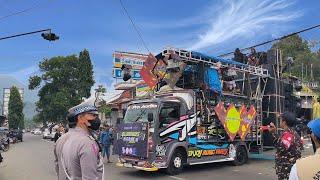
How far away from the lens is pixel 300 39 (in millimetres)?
76688

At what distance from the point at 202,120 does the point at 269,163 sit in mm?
3940

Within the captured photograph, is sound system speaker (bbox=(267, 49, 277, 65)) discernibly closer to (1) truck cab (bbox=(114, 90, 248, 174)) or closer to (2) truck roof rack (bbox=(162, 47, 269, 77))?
(2) truck roof rack (bbox=(162, 47, 269, 77))

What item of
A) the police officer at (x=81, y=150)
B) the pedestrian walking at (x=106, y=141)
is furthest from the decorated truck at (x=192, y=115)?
the police officer at (x=81, y=150)

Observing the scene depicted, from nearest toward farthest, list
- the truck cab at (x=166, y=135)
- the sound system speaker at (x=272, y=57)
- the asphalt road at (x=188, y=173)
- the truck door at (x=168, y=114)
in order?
the truck cab at (x=166, y=135) → the asphalt road at (x=188, y=173) → the truck door at (x=168, y=114) → the sound system speaker at (x=272, y=57)

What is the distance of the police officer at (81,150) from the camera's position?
160 inches

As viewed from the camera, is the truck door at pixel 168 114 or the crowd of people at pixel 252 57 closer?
the truck door at pixel 168 114

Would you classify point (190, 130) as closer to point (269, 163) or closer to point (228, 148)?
point (228, 148)

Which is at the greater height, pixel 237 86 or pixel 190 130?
pixel 237 86

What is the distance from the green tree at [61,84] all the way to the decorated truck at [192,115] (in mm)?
56918

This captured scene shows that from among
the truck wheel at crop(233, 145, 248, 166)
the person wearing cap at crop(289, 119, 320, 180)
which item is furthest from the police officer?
the truck wheel at crop(233, 145, 248, 166)

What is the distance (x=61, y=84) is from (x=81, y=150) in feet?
243

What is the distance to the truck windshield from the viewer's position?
15.5m

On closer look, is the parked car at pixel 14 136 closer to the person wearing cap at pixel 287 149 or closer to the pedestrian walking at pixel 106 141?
the pedestrian walking at pixel 106 141

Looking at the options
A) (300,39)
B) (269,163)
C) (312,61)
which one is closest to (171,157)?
(269,163)
